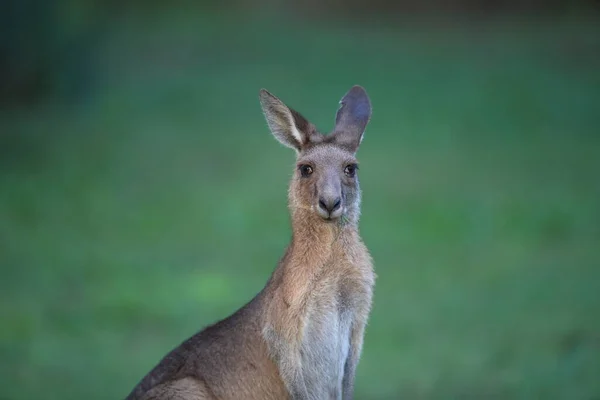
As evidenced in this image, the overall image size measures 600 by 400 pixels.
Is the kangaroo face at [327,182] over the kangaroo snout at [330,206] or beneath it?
over

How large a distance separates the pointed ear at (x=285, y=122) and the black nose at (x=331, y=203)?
0.62 m

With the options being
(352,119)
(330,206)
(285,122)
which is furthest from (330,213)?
(352,119)

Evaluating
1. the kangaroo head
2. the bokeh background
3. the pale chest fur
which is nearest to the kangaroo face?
the kangaroo head

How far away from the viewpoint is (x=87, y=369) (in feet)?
39.7

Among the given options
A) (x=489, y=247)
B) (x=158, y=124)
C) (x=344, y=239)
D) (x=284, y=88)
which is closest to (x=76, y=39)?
(x=158, y=124)

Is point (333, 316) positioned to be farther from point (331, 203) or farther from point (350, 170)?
point (350, 170)

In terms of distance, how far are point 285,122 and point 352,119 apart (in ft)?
1.45

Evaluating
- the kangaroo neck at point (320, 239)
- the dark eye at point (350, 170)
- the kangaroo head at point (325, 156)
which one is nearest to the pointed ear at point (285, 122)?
the kangaroo head at point (325, 156)

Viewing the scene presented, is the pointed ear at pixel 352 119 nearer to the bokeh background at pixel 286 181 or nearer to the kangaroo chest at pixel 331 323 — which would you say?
the kangaroo chest at pixel 331 323

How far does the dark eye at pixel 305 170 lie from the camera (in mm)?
7554

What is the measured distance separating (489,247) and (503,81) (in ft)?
31.6

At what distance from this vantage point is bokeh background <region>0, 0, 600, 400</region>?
12.8m

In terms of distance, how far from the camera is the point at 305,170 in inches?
299

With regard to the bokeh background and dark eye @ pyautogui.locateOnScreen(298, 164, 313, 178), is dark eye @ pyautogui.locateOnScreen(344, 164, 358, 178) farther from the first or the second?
the bokeh background
